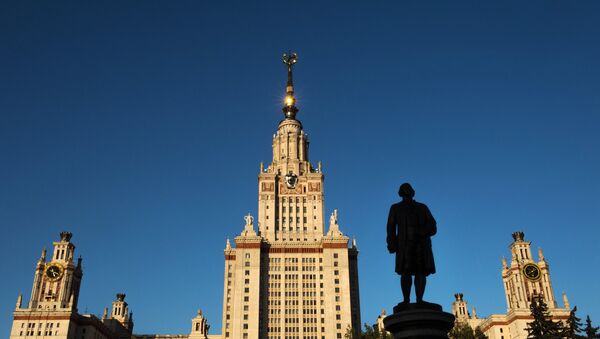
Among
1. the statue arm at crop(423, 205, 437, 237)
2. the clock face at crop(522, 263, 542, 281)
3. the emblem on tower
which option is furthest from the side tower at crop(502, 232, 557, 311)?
the statue arm at crop(423, 205, 437, 237)

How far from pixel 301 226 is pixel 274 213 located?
8.06 m

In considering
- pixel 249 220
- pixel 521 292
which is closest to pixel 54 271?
pixel 249 220

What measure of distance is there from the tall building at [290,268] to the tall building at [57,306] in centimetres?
3224

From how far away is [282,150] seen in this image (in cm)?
16388

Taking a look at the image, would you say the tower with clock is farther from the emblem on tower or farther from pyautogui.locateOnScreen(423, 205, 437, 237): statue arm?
pyautogui.locateOnScreen(423, 205, 437, 237): statue arm

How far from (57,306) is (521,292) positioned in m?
107

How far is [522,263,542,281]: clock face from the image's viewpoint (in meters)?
133

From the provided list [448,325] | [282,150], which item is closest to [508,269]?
[282,150]

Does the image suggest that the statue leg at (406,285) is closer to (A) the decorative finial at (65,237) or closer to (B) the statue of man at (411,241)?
(B) the statue of man at (411,241)

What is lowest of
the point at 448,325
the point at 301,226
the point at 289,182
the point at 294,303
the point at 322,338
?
the point at 448,325

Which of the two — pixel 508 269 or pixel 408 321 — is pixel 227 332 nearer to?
pixel 508 269

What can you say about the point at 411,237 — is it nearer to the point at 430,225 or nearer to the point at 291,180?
the point at 430,225

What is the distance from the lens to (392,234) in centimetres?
2564

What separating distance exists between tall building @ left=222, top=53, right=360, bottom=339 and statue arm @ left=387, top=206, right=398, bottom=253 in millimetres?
106319
